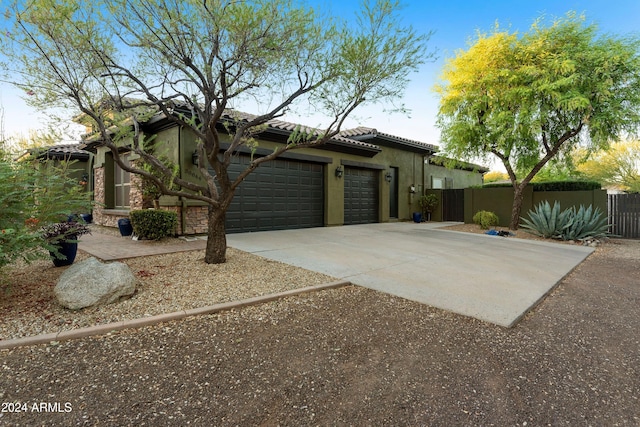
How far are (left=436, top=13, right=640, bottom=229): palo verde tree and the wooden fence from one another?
Answer: 192cm

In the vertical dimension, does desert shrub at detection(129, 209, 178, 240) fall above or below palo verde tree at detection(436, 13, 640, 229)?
below

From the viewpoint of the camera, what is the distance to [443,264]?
5945 mm

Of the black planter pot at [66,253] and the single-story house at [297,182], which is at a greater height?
the single-story house at [297,182]

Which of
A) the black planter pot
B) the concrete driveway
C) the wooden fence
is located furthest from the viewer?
the wooden fence

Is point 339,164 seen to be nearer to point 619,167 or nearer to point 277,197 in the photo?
point 277,197

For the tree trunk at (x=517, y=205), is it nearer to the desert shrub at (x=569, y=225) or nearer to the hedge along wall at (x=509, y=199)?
the hedge along wall at (x=509, y=199)

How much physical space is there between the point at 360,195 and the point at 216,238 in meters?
8.85

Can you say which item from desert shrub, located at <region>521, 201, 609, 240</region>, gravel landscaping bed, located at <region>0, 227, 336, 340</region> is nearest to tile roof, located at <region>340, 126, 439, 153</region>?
desert shrub, located at <region>521, 201, 609, 240</region>

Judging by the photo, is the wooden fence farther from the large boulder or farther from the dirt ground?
the large boulder

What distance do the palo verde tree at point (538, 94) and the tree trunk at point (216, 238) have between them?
9029 mm

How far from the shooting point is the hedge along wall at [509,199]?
421 inches

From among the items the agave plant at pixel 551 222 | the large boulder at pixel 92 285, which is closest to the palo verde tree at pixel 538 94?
the agave plant at pixel 551 222

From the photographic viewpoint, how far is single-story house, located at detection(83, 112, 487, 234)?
8938mm

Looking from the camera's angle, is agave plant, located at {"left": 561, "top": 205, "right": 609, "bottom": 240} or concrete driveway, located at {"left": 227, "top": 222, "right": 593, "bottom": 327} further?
agave plant, located at {"left": 561, "top": 205, "right": 609, "bottom": 240}
